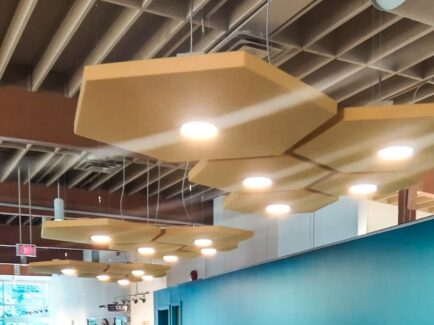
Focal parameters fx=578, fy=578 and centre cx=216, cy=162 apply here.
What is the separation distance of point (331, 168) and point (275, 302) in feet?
13.2

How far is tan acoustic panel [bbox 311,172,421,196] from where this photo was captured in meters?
3.07

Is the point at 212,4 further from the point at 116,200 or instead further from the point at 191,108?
the point at 116,200

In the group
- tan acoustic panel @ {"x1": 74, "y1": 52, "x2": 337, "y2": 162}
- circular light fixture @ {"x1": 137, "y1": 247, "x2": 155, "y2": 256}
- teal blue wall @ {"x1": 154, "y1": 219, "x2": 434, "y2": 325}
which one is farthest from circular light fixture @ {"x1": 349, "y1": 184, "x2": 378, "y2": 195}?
circular light fixture @ {"x1": 137, "y1": 247, "x2": 155, "y2": 256}

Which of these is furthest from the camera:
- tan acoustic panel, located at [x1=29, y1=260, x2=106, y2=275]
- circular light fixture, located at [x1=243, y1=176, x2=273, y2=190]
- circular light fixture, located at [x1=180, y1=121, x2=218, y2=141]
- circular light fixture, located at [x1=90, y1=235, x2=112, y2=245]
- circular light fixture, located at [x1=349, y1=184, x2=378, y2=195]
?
tan acoustic panel, located at [x1=29, y1=260, x2=106, y2=275]

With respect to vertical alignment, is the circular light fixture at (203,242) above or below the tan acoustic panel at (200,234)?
below

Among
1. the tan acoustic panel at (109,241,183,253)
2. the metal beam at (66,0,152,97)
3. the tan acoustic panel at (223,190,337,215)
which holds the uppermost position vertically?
the metal beam at (66,0,152,97)

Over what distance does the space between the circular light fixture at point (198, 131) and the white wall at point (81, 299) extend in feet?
43.7

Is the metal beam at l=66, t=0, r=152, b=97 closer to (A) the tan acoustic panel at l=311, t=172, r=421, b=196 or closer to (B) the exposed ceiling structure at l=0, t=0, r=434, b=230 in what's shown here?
(B) the exposed ceiling structure at l=0, t=0, r=434, b=230

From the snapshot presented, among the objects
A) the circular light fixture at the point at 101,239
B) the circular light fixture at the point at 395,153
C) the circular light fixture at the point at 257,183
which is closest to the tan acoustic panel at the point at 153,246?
the circular light fixture at the point at 101,239

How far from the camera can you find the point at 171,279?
1195cm

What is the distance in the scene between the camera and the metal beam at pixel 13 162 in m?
6.96

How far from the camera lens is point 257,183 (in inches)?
122

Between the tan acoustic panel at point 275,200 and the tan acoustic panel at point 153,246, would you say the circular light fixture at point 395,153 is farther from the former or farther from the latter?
the tan acoustic panel at point 153,246

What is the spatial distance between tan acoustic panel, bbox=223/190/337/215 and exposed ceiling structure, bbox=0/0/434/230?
3.13ft
